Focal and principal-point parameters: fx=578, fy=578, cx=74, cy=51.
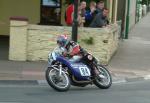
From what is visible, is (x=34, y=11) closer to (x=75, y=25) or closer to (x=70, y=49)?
(x=75, y=25)

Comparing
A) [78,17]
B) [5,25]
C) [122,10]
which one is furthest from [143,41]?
[78,17]

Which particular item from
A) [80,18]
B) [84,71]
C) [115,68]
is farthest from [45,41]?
[84,71]

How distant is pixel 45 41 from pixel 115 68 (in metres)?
2.26

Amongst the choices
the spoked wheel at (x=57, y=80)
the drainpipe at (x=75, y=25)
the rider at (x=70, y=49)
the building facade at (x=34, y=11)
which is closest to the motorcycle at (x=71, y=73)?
the spoked wheel at (x=57, y=80)

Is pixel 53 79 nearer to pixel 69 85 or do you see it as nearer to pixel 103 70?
pixel 69 85

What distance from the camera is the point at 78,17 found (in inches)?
673

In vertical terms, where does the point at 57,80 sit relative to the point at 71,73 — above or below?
below

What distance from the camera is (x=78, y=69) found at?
42.5 ft

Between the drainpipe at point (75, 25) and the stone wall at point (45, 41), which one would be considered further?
the stone wall at point (45, 41)

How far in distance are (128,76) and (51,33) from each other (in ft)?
9.85

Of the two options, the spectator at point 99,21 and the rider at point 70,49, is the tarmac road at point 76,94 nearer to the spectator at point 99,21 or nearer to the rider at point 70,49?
the rider at point 70,49

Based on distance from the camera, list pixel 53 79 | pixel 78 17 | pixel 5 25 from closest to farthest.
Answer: pixel 53 79 → pixel 78 17 → pixel 5 25

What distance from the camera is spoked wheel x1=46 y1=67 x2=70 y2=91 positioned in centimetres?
1255

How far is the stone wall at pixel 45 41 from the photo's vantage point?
17.2m
